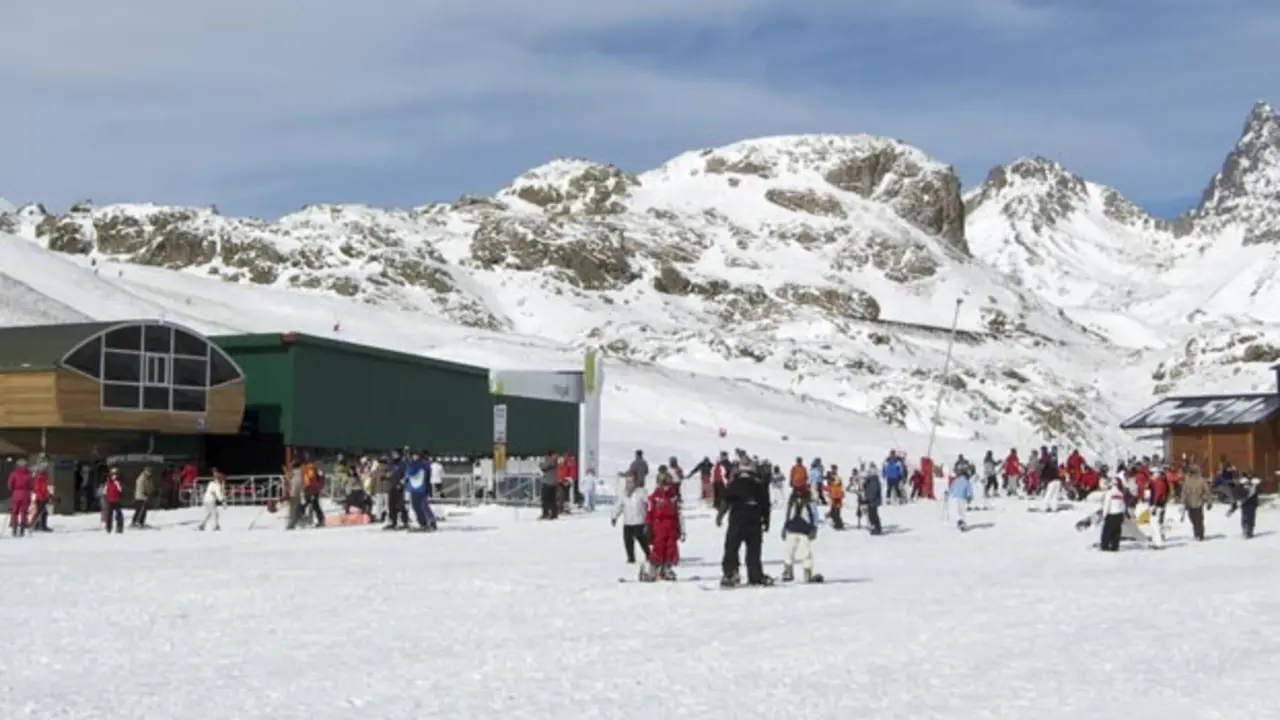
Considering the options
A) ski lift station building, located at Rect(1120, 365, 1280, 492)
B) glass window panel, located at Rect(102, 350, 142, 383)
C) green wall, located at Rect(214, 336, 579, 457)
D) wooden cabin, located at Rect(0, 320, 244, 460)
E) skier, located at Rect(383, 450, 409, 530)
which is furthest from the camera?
green wall, located at Rect(214, 336, 579, 457)

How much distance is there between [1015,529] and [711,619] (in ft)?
50.9

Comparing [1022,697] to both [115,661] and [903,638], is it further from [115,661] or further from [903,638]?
[115,661]

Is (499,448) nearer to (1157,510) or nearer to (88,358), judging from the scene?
(88,358)

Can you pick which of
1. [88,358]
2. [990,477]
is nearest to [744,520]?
[88,358]

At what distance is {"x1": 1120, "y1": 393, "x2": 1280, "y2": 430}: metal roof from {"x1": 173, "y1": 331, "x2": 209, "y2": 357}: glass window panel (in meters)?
22.8

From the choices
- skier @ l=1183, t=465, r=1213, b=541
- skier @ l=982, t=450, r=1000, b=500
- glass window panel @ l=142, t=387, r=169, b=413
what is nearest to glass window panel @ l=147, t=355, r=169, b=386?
glass window panel @ l=142, t=387, r=169, b=413

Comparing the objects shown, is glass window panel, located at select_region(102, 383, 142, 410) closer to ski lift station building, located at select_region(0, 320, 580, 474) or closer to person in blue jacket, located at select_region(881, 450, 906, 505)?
ski lift station building, located at select_region(0, 320, 580, 474)

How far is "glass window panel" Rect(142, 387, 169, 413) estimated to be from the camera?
35.4 metres

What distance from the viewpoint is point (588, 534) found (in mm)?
26203

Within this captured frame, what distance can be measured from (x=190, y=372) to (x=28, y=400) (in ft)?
13.2

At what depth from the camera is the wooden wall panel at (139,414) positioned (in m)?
33.6

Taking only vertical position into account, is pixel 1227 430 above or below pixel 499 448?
above

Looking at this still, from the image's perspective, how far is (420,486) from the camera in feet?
85.5

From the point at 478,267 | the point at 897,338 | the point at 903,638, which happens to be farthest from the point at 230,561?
the point at 478,267
